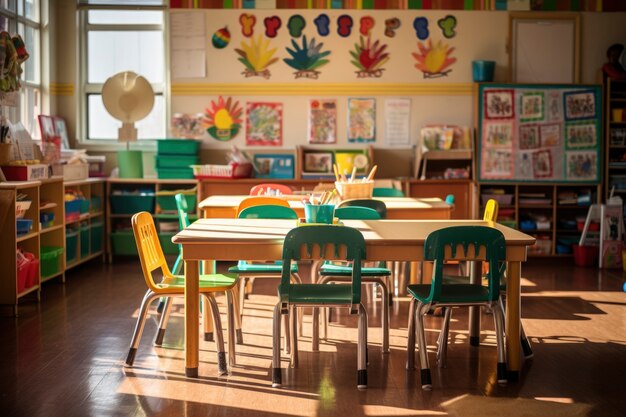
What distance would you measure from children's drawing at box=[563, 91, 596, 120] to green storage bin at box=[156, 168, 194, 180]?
154 inches

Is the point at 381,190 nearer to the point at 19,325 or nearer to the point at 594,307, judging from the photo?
the point at 594,307

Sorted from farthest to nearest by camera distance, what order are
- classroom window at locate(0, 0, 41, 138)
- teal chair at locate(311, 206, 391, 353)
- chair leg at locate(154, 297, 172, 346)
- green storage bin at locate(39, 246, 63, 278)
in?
classroom window at locate(0, 0, 41, 138) → green storage bin at locate(39, 246, 63, 278) → chair leg at locate(154, 297, 172, 346) → teal chair at locate(311, 206, 391, 353)

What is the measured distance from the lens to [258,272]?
4965 mm

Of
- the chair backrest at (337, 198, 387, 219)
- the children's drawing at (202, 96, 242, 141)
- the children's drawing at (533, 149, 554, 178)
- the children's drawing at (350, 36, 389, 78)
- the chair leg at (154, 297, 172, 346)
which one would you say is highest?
the children's drawing at (350, 36, 389, 78)

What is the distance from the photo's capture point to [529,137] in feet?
28.8

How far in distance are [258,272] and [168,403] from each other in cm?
129

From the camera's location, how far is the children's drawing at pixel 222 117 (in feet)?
29.4

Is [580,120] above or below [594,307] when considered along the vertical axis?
above

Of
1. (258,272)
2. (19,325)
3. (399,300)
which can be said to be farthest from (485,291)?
(19,325)

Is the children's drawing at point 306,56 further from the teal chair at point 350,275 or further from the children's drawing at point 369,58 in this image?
the teal chair at point 350,275

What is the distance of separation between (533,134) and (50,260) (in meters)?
4.91

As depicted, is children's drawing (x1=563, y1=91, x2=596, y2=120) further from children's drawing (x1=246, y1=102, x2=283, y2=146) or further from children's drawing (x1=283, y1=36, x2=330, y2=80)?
children's drawing (x1=246, y1=102, x2=283, y2=146)

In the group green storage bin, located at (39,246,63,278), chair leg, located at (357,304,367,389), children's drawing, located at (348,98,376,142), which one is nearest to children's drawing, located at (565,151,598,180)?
children's drawing, located at (348,98,376,142)

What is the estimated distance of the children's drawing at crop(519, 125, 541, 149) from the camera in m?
8.77
